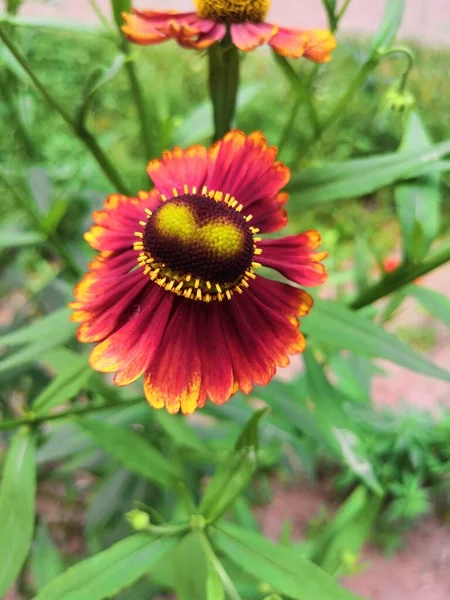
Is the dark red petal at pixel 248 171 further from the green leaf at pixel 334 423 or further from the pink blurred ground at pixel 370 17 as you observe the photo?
the pink blurred ground at pixel 370 17

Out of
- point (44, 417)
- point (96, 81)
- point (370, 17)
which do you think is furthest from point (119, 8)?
point (370, 17)

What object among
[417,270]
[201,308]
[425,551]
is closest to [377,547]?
[425,551]

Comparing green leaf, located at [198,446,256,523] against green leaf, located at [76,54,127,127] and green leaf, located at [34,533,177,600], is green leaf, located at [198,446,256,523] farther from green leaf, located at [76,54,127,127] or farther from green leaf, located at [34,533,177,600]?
green leaf, located at [76,54,127,127]

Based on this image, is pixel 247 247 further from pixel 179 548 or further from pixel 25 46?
pixel 25 46

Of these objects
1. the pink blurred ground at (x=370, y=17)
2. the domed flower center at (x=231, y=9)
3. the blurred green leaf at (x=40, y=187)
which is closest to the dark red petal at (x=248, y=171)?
the domed flower center at (x=231, y=9)

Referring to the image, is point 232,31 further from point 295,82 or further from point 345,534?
point 345,534

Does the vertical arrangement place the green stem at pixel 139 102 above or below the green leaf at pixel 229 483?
above

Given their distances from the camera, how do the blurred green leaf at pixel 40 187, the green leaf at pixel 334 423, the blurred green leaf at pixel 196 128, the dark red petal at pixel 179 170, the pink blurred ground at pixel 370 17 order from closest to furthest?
the dark red petal at pixel 179 170 → the green leaf at pixel 334 423 → the blurred green leaf at pixel 196 128 → the blurred green leaf at pixel 40 187 → the pink blurred ground at pixel 370 17
